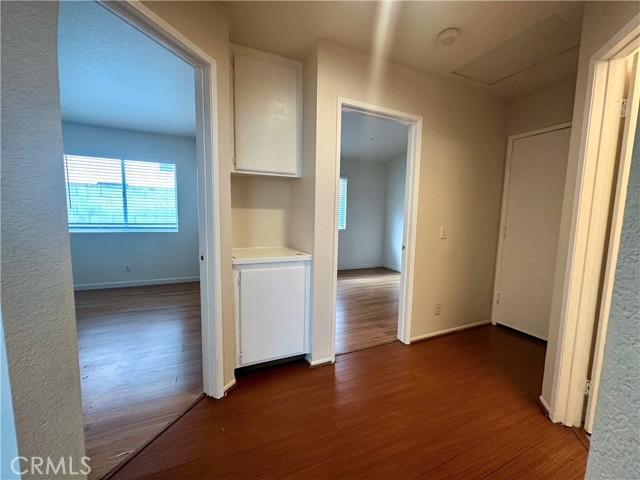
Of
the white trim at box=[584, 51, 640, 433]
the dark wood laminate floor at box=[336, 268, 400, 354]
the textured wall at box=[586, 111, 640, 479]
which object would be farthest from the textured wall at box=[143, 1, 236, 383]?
the white trim at box=[584, 51, 640, 433]

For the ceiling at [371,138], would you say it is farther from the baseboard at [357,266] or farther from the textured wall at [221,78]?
the baseboard at [357,266]

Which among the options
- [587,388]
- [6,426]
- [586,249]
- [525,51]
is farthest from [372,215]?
[6,426]

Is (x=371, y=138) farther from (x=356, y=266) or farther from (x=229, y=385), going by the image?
(x=229, y=385)

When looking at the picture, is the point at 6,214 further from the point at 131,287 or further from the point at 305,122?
the point at 131,287

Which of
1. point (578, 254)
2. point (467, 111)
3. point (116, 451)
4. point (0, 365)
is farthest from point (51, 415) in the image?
point (467, 111)

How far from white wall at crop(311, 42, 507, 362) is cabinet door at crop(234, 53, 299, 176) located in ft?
0.93

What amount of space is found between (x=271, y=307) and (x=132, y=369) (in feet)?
3.96

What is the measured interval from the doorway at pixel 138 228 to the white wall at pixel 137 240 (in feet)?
0.05

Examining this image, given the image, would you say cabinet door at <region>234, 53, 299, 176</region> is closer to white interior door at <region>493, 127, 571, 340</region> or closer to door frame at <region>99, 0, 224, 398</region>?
door frame at <region>99, 0, 224, 398</region>

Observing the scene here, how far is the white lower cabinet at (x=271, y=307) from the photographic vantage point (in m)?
1.87

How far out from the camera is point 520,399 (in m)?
1.77

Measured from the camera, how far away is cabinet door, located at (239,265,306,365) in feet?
6.20

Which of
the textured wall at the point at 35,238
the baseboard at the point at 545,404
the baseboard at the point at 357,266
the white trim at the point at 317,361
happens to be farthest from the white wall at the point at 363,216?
the textured wall at the point at 35,238

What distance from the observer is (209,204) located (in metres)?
1.60
